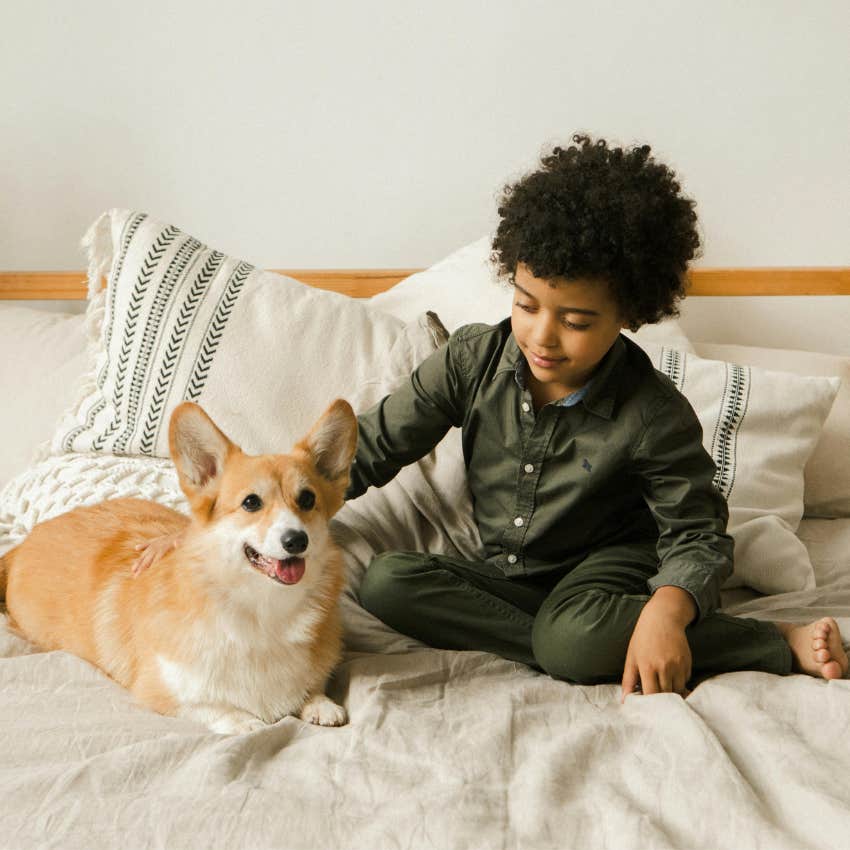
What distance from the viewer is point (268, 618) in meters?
1.17

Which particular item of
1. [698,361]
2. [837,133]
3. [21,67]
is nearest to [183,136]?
[21,67]

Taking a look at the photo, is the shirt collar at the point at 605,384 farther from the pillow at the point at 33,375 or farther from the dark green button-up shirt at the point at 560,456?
the pillow at the point at 33,375

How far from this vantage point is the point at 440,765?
1.00 metres

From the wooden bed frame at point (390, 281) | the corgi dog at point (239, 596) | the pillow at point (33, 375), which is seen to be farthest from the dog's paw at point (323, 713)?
the wooden bed frame at point (390, 281)

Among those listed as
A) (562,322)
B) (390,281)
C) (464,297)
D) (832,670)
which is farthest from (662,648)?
(390,281)

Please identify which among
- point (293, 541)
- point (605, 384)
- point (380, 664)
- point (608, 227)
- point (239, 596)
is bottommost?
point (380, 664)

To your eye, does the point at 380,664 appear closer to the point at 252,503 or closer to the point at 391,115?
the point at 252,503

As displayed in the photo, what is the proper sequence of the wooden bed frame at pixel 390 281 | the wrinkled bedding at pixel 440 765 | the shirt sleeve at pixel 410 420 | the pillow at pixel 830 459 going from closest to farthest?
the wrinkled bedding at pixel 440 765 < the shirt sleeve at pixel 410 420 < the pillow at pixel 830 459 < the wooden bed frame at pixel 390 281

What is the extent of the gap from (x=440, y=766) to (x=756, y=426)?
935mm

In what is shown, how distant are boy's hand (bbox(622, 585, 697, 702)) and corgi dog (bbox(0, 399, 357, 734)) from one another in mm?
363

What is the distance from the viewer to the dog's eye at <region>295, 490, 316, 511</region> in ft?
3.81

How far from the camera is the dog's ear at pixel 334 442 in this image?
122 cm

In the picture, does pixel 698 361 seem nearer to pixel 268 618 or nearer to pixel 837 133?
pixel 837 133

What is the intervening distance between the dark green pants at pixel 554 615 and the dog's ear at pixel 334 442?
7.2 inches
